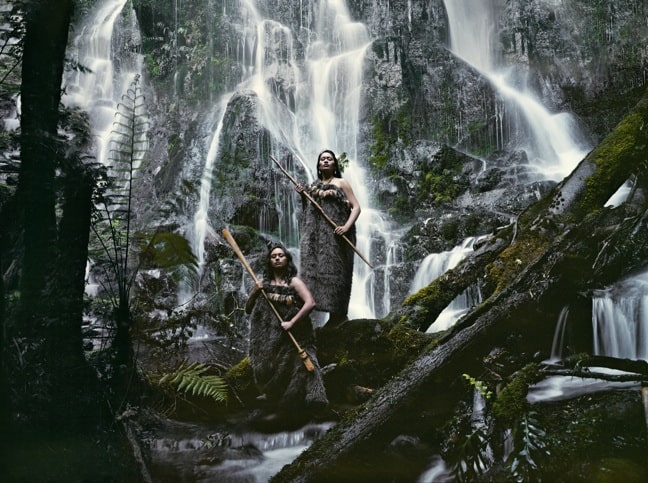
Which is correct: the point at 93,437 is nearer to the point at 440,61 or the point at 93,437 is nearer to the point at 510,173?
the point at 510,173

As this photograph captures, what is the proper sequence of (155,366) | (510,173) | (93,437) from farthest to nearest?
1. (510,173)
2. (155,366)
3. (93,437)

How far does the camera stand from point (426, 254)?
364 inches

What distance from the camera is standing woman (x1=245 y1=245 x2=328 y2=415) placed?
3367 millimetres

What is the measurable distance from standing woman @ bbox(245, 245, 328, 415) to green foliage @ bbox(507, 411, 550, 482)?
130 cm

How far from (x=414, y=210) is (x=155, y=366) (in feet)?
26.0

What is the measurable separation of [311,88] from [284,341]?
10.9 meters

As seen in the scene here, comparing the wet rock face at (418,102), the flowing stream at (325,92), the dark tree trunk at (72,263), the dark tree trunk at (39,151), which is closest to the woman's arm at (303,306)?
the dark tree trunk at (72,263)

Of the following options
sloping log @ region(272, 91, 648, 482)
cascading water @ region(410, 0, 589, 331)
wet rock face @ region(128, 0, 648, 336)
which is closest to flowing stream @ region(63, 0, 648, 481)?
cascading water @ region(410, 0, 589, 331)

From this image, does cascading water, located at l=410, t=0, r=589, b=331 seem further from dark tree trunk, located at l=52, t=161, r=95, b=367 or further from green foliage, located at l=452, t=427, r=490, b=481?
dark tree trunk, located at l=52, t=161, r=95, b=367

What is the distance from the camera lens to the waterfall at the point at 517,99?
36.4ft

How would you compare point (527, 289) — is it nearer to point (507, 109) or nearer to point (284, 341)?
point (284, 341)

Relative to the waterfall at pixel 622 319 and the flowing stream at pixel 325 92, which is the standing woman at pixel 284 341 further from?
the flowing stream at pixel 325 92

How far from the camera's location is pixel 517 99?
41.1 ft

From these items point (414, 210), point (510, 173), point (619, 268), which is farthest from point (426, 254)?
point (619, 268)
